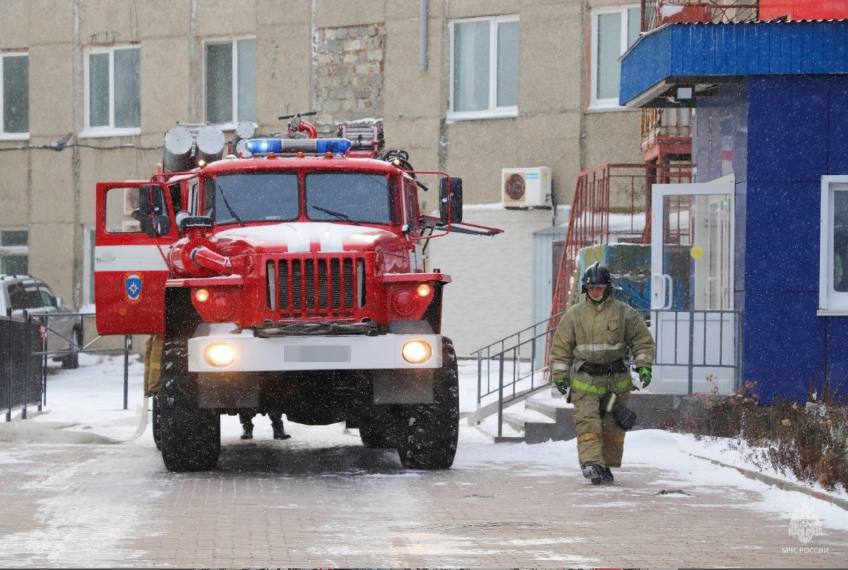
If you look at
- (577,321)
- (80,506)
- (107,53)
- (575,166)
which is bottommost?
(80,506)

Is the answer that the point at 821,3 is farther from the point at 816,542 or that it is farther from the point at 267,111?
the point at 267,111

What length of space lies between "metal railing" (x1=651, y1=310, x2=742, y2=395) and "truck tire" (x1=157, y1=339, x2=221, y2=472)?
525 cm

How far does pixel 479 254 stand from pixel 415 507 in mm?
17408

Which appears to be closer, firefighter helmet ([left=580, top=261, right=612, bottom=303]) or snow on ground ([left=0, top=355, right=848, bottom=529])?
snow on ground ([left=0, top=355, right=848, bottom=529])

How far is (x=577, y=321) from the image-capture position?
13.8 m

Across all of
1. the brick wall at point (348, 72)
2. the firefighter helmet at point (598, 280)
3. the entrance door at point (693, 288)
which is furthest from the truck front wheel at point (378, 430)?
the brick wall at point (348, 72)

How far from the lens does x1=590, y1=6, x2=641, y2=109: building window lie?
2781cm

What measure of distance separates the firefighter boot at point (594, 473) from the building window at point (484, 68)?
15.7 m

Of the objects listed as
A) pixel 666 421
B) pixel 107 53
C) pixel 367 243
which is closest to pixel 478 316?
pixel 107 53

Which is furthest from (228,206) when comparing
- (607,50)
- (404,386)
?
(607,50)

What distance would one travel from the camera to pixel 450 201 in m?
15.5

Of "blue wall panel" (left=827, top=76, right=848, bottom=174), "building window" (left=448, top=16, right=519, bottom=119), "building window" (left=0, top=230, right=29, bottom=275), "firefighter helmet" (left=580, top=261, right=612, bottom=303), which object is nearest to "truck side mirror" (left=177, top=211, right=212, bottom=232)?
"firefighter helmet" (left=580, top=261, right=612, bottom=303)

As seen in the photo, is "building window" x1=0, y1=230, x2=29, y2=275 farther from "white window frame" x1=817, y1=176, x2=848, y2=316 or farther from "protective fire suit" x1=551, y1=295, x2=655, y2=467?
"protective fire suit" x1=551, y1=295, x2=655, y2=467

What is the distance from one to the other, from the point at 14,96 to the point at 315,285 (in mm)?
20994
